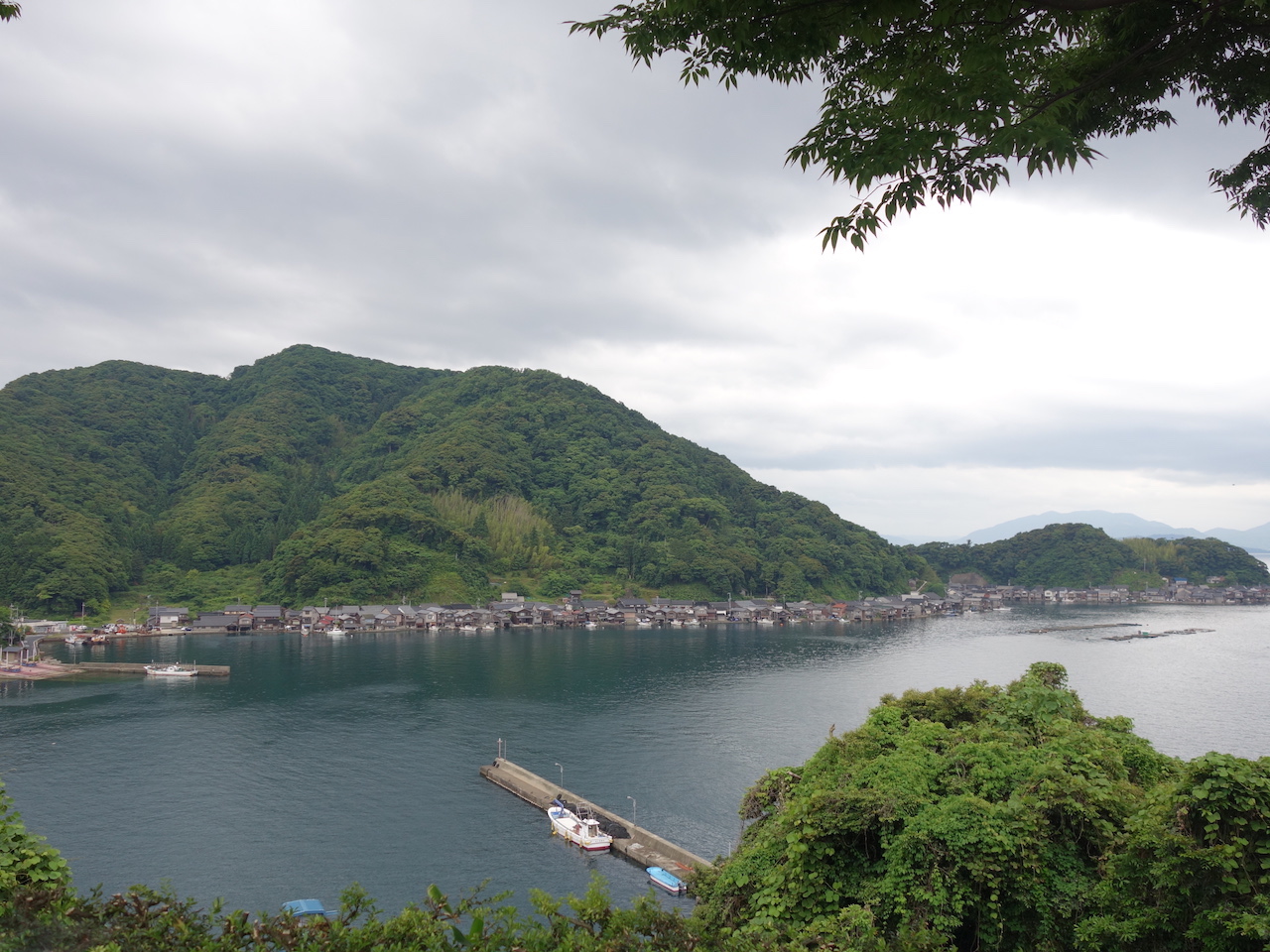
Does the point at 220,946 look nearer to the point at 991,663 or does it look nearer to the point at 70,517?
the point at 991,663

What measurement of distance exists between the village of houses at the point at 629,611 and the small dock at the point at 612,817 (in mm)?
40753

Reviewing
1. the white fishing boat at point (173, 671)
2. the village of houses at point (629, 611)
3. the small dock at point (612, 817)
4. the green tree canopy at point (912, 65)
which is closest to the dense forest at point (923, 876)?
Answer: the green tree canopy at point (912, 65)

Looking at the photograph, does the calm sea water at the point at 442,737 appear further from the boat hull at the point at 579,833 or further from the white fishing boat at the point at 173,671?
the white fishing boat at the point at 173,671

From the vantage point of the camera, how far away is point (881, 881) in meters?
7.87

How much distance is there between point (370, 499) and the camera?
254ft

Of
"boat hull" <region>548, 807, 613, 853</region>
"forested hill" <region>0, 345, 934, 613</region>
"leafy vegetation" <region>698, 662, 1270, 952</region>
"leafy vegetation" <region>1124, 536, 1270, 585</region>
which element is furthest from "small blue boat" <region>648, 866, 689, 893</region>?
"leafy vegetation" <region>1124, 536, 1270, 585</region>

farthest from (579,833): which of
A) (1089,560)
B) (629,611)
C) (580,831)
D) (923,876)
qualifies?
(1089,560)

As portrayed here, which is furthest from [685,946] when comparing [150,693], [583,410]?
[583,410]

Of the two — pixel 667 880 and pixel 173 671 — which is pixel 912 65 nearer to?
pixel 667 880

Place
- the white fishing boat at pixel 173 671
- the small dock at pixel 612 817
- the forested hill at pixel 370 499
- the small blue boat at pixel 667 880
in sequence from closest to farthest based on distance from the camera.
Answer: the small blue boat at pixel 667 880
the small dock at pixel 612 817
the white fishing boat at pixel 173 671
the forested hill at pixel 370 499

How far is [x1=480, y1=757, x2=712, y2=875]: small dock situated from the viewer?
62.1 feet

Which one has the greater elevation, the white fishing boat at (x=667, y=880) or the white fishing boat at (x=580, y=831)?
the white fishing boat at (x=580, y=831)

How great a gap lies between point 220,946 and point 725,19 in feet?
20.0

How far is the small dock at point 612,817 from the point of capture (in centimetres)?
1892
